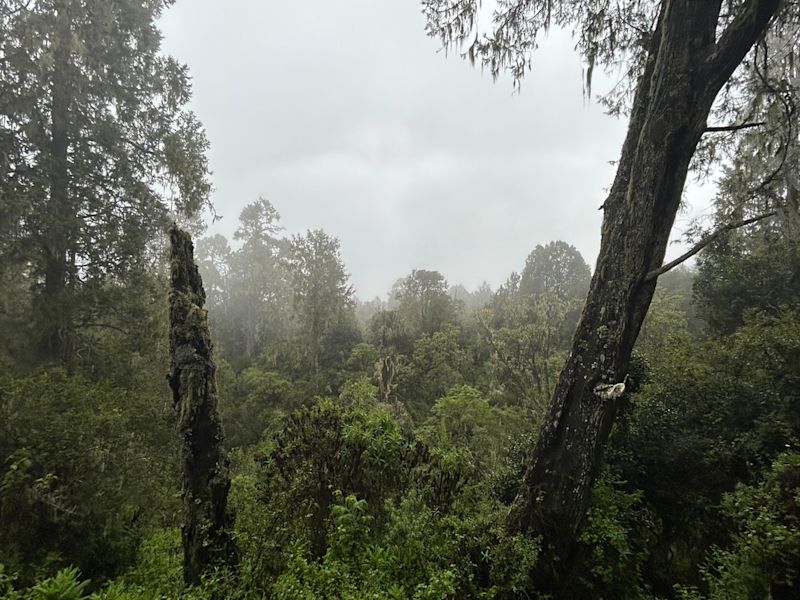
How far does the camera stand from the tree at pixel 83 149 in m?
7.63

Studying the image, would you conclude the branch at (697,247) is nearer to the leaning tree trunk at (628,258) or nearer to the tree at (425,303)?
the leaning tree trunk at (628,258)

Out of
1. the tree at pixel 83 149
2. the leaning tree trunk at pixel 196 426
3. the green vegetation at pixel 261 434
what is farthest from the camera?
the tree at pixel 83 149

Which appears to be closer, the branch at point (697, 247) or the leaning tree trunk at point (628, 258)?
the branch at point (697, 247)

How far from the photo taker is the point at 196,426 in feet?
14.9

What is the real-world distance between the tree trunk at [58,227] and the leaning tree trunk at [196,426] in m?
4.61

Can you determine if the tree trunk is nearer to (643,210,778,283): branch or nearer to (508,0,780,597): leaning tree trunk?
(508,0,780,597): leaning tree trunk

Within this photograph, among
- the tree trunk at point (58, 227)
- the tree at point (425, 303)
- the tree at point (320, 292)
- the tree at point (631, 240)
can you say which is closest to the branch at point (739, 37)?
the tree at point (631, 240)

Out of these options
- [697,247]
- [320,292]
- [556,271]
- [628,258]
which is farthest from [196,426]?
[556,271]

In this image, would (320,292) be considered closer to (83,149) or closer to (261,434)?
(261,434)

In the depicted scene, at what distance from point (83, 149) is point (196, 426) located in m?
7.79

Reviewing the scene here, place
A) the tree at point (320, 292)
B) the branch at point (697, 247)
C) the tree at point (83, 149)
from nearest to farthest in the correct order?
1. the branch at point (697, 247)
2. the tree at point (83, 149)
3. the tree at point (320, 292)

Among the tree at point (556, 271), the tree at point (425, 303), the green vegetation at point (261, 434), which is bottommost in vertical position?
the green vegetation at point (261, 434)

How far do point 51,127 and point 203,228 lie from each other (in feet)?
56.7

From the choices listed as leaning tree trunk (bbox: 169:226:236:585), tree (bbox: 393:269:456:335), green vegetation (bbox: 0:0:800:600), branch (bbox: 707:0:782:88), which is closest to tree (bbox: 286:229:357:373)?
tree (bbox: 393:269:456:335)
